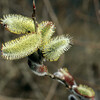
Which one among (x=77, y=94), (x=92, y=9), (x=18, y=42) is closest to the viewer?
(x=18, y=42)

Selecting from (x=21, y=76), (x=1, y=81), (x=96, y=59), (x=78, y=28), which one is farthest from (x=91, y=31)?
(x=1, y=81)

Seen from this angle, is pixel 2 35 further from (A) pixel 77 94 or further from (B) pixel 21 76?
(A) pixel 77 94

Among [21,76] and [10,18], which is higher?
[21,76]

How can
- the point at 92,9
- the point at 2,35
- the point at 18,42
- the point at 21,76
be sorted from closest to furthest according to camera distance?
the point at 18,42
the point at 2,35
the point at 21,76
the point at 92,9

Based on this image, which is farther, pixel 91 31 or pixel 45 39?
pixel 91 31

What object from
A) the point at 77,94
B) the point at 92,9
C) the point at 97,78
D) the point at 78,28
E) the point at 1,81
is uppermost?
the point at 92,9

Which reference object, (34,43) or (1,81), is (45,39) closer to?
(34,43)
